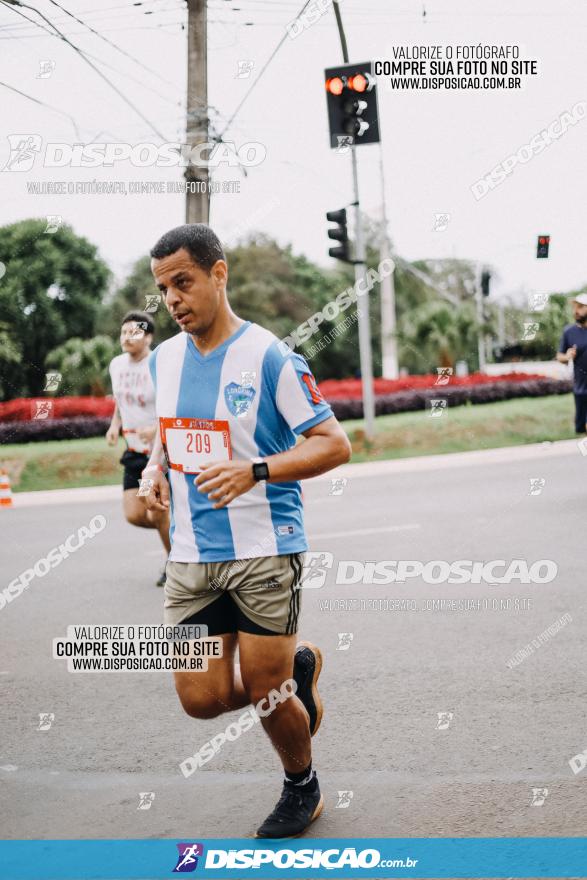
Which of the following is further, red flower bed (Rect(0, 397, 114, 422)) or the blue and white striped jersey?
red flower bed (Rect(0, 397, 114, 422))

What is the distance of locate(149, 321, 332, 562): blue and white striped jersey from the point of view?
351 centimetres

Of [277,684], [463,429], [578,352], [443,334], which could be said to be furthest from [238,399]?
[443,334]

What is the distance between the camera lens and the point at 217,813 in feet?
12.7

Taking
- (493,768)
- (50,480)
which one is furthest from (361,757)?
(50,480)

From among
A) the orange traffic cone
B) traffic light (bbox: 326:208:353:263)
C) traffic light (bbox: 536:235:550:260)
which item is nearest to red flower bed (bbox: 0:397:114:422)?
the orange traffic cone

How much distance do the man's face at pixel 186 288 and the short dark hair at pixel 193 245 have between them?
14 mm

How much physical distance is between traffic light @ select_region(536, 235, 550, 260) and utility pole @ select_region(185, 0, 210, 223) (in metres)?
5.59

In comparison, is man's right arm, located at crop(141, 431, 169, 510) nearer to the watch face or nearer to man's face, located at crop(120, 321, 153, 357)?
the watch face

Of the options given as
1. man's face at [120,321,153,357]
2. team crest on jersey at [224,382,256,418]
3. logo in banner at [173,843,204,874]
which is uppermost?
man's face at [120,321,153,357]

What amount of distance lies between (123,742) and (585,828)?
6.50 ft

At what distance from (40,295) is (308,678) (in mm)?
32772

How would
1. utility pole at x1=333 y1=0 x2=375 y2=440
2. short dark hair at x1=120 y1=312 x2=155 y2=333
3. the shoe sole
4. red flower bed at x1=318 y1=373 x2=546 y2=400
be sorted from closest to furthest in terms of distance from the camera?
the shoe sole → short dark hair at x1=120 y1=312 x2=155 y2=333 → utility pole at x1=333 y1=0 x2=375 y2=440 → red flower bed at x1=318 y1=373 x2=546 y2=400

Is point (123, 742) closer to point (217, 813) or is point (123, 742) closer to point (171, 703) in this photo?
point (171, 703)

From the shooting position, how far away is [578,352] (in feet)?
35.3
